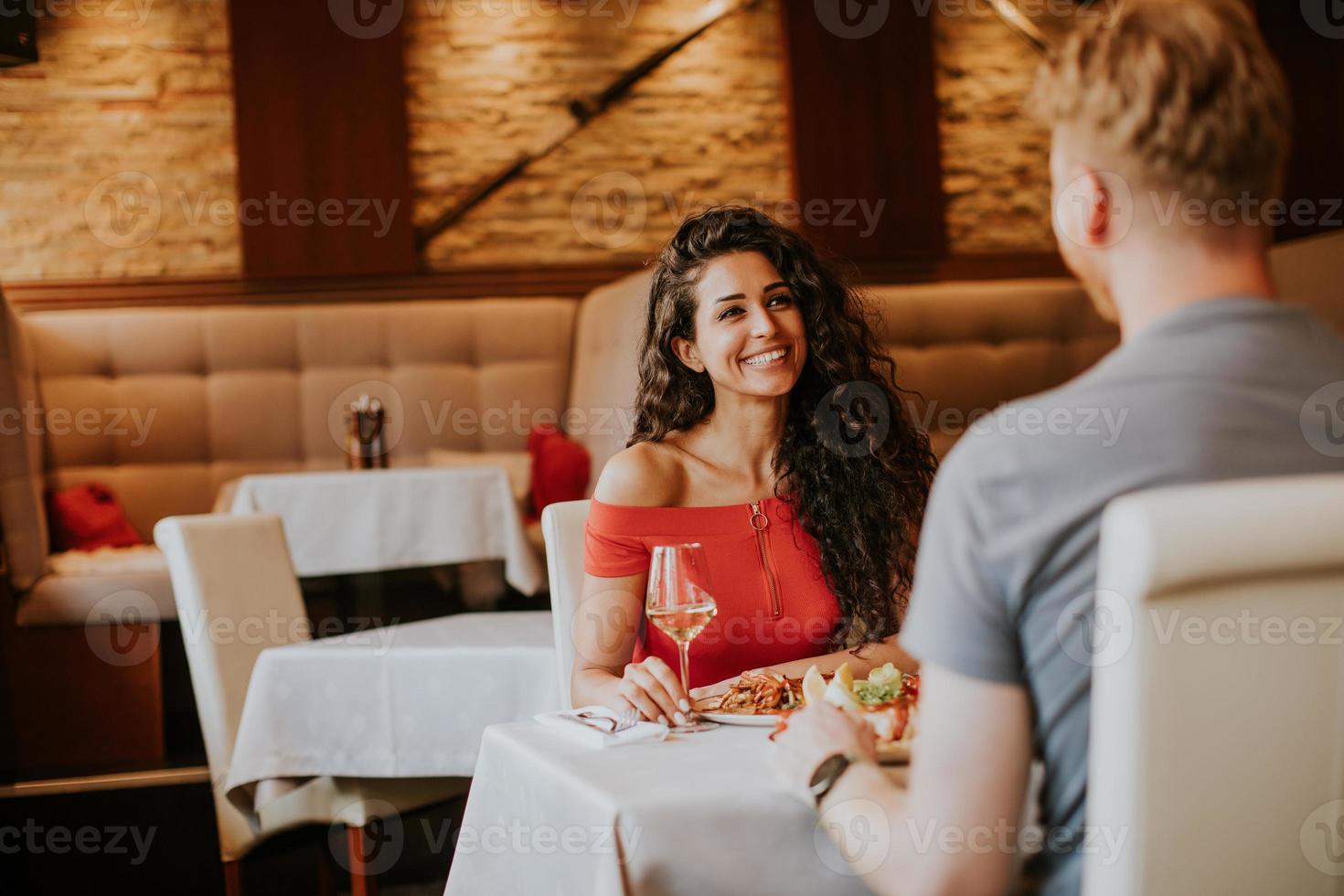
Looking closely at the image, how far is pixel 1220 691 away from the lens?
854 mm

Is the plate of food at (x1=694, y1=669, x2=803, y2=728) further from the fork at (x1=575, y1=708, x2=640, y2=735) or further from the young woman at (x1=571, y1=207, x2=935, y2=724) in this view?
the young woman at (x1=571, y1=207, x2=935, y2=724)

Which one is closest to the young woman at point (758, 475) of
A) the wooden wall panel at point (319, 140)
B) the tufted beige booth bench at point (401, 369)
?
the tufted beige booth bench at point (401, 369)

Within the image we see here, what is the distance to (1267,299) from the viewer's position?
90cm

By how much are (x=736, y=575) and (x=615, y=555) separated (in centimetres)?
18

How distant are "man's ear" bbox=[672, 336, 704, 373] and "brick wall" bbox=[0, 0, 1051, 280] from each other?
3.36m

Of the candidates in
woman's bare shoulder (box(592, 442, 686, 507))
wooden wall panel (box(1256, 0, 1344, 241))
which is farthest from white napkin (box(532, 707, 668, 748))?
wooden wall panel (box(1256, 0, 1344, 241))

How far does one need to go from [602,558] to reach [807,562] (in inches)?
12.6

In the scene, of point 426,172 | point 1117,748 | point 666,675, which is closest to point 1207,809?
point 1117,748

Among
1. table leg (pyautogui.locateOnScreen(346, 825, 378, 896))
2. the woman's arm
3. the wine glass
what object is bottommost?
table leg (pyautogui.locateOnScreen(346, 825, 378, 896))

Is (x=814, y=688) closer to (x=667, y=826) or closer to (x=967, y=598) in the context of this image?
(x=667, y=826)

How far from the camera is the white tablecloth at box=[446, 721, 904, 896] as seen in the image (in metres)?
1.03

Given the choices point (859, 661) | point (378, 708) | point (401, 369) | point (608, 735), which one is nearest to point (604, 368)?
point (401, 369)

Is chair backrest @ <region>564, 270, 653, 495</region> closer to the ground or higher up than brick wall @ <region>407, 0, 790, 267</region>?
closer to the ground

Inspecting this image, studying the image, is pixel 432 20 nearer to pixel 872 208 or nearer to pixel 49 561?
pixel 872 208
